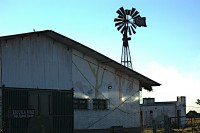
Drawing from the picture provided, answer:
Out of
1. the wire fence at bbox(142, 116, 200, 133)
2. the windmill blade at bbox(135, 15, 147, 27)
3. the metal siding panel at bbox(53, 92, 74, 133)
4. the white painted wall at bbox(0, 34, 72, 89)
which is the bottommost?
the wire fence at bbox(142, 116, 200, 133)

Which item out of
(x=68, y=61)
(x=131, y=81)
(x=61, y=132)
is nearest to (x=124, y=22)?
(x=131, y=81)

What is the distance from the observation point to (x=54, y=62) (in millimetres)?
21469

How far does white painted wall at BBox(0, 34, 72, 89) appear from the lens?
63.1 ft

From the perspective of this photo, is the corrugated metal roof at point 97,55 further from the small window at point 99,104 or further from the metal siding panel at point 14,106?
the metal siding panel at point 14,106

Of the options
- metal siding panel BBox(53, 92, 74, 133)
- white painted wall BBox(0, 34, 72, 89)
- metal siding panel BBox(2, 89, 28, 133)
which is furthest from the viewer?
metal siding panel BBox(53, 92, 74, 133)

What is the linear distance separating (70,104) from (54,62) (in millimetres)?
2698

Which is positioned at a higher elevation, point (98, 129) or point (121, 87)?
point (121, 87)

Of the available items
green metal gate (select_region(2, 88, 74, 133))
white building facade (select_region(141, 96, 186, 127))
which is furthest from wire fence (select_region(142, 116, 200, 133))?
green metal gate (select_region(2, 88, 74, 133))

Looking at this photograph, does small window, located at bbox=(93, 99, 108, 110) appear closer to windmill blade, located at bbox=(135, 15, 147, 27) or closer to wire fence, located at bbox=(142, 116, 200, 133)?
wire fence, located at bbox=(142, 116, 200, 133)

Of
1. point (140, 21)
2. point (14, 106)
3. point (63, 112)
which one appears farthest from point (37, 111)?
point (140, 21)

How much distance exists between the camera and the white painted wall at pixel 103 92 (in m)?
22.8

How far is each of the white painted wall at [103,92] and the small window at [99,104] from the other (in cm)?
21

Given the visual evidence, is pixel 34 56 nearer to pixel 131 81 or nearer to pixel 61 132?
pixel 61 132

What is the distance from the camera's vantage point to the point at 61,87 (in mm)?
21734
